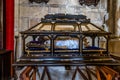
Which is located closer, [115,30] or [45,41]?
[45,41]

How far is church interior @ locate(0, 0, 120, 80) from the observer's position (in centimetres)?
248

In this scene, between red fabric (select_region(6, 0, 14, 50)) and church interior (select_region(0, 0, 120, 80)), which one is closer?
church interior (select_region(0, 0, 120, 80))

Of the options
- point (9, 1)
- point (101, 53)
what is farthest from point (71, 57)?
point (9, 1)

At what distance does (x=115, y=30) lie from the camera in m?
3.46

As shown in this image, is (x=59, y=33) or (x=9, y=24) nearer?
(x=59, y=33)

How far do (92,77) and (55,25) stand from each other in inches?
53.8

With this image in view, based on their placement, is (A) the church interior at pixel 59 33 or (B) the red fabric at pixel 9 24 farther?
(B) the red fabric at pixel 9 24

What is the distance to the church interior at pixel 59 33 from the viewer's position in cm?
248

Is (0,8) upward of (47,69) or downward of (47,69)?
upward

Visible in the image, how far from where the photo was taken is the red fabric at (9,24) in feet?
13.2

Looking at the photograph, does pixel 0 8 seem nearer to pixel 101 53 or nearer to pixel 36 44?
pixel 36 44

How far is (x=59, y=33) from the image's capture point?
234 centimetres

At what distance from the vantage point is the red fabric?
4.03 metres

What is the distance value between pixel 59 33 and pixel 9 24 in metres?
2.00
